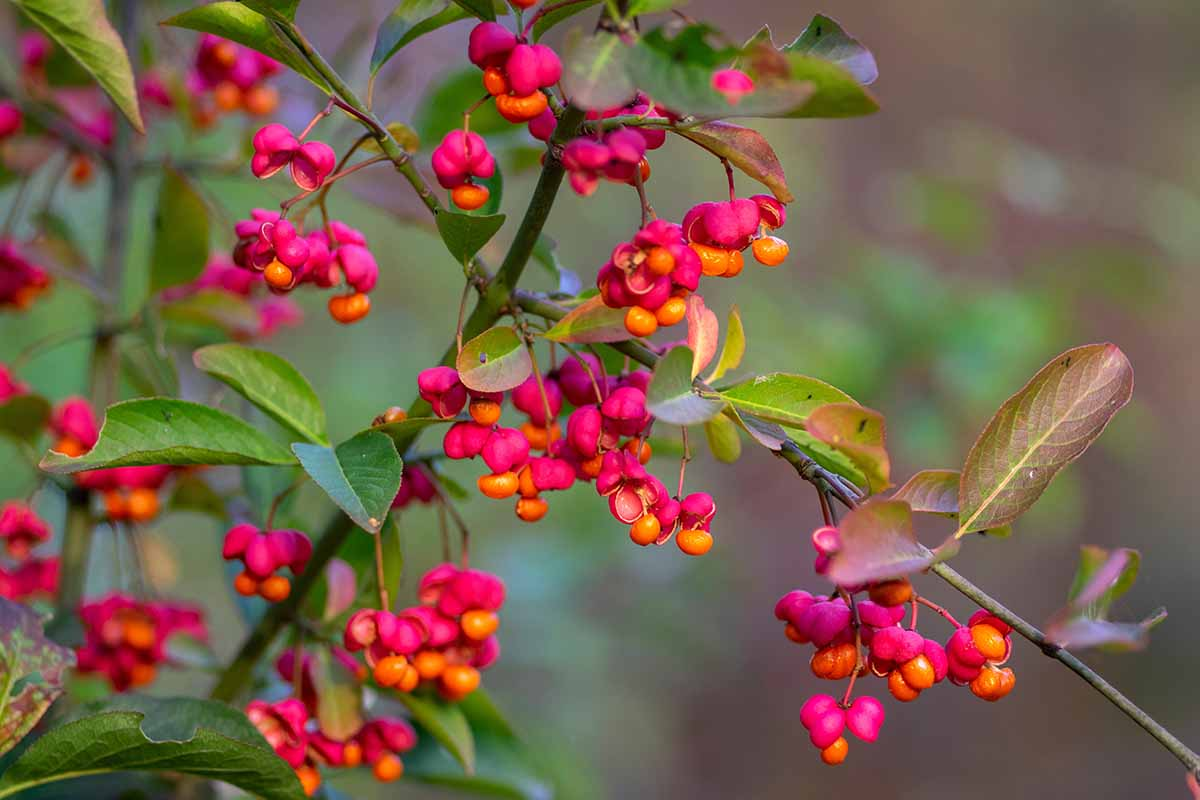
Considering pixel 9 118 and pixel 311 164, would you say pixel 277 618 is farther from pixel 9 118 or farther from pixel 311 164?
pixel 9 118

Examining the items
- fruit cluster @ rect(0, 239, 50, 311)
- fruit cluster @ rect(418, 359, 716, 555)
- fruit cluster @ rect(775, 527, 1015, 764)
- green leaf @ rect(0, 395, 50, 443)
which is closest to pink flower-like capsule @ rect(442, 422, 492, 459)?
fruit cluster @ rect(418, 359, 716, 555)

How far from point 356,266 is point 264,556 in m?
0.21

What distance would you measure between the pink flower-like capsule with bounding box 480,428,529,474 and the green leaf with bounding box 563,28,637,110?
24cm

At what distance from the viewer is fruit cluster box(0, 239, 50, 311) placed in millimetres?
1136

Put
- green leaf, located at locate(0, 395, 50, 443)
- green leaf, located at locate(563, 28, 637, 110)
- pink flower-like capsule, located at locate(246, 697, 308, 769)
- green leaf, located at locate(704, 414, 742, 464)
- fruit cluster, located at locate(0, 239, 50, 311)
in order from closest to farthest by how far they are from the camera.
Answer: green leaf, located at locate(563, 28, 637, 110) < green leaf, located at locate(704, 414, 742, 464) < pink flower-like capsule, located at locate(246, 697, 308, 769) < green leaf, located at locate(0, 395, 50, 443) < fruit cluster, located at locate(0, 239, 50, 311)

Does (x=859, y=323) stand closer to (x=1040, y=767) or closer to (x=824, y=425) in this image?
(x=824, y=425)

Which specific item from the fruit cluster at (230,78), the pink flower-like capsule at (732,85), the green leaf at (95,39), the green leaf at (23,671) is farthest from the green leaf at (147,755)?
the fruit cluster at (230,78)

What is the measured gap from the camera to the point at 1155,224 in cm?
220

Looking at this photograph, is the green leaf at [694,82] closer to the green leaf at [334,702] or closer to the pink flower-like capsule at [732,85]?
the pink flower-like capsule at [732,85]

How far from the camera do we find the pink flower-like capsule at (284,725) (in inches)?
32.5

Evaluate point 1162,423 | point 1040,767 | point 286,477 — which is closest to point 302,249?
point 286,477

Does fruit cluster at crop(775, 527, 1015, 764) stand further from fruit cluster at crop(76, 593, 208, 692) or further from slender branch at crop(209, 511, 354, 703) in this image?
fruit cluster at crop(76, 593, 208, 692)

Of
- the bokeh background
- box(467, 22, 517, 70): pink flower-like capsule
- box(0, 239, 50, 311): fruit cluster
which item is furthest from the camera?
the bokeh background

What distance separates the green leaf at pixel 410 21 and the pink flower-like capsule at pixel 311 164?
0.08 meters
